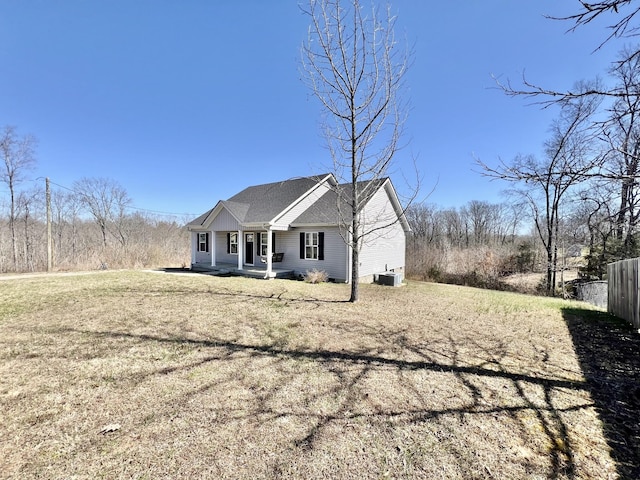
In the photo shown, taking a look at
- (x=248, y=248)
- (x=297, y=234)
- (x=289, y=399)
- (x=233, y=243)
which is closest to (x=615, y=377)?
(x=289, y=399)

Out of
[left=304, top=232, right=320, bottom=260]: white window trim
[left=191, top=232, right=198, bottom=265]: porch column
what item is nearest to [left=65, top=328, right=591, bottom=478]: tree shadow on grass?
[left=304, top=232, right=320, bottom=260]: white window trim

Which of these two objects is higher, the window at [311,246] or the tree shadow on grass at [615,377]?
the window at [311,246]

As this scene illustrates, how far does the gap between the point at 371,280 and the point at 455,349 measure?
9.86 metres

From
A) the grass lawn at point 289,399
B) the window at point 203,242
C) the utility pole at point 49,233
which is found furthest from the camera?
the window at point 203,242

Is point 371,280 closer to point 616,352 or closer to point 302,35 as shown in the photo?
point 616,352

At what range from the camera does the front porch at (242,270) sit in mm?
14008

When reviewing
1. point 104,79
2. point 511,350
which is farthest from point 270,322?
point 104,79

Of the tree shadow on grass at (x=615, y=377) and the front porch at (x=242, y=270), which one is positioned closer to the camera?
the tree shadow on grass at (x=615, y=377)

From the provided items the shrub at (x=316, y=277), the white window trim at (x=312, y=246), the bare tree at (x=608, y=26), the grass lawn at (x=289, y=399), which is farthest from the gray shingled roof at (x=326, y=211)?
the bare tree at (x=608, y=26)

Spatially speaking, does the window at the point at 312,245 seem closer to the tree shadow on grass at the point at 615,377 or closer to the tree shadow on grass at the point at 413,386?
the tree shadow on grass at the point at 413,386

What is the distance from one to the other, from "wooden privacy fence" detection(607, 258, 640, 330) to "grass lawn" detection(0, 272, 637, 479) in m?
1.89

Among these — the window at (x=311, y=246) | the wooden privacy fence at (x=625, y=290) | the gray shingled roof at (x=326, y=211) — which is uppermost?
the gray shingled roof at (x=326, y=211)

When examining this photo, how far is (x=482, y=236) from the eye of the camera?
36.8 meters

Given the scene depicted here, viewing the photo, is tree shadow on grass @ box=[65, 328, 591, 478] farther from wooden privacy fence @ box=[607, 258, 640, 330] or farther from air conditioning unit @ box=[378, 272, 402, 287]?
air conditioning unit @ box=[378, 272, 402, 287]
